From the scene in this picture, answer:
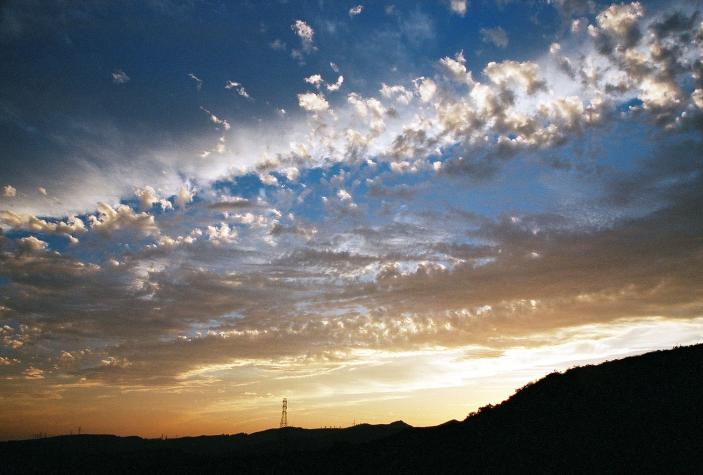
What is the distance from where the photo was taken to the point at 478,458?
28.3 metres

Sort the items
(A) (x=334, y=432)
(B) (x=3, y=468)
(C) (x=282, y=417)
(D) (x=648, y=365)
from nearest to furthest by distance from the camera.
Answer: (D) (x=648, y=365) < (C) (x=282, y=417) < (B) (x=3, y=468) < (A) (x=334, y=432)

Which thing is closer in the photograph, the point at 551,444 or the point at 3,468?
the point at 551,444

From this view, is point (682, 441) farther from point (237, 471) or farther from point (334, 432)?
point (334, 432)

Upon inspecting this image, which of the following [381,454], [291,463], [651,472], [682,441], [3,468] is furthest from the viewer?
[3,468]

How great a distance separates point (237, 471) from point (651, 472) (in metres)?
42.2

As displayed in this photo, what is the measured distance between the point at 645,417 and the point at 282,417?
7051 centimetres

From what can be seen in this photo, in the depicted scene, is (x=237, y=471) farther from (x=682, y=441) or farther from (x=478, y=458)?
(x=682, y=441)

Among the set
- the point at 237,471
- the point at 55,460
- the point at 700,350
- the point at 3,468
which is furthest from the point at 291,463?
the point at 55,460

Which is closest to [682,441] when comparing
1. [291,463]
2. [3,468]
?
[291,463]

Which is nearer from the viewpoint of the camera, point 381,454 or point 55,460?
point 381,454

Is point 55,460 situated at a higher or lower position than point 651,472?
lower

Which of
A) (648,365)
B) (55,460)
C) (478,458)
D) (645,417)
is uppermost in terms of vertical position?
→ (648,365)

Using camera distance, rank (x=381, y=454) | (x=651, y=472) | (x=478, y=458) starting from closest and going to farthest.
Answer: (x=651, y=472) → (x=478, y=458) → (x=381, y=454)

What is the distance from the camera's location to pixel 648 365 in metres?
33.5
